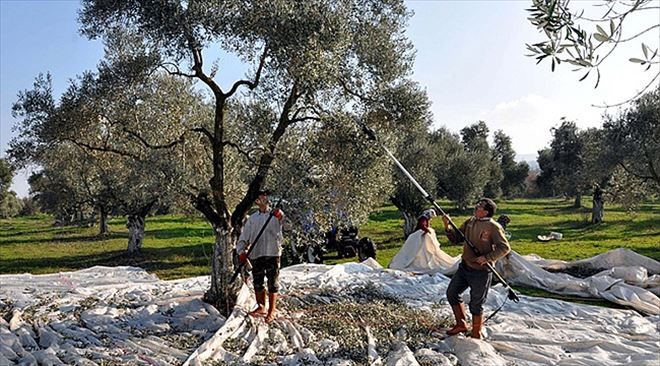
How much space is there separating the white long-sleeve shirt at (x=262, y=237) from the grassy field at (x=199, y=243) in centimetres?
612

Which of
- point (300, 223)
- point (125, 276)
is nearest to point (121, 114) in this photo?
point (300, 223)

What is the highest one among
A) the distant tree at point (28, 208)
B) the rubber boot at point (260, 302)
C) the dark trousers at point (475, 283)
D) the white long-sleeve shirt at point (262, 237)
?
the distant tree at point (28, 208)

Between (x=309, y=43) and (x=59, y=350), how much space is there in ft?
17.4

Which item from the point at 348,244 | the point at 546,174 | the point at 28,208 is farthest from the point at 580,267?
the point at 28,208

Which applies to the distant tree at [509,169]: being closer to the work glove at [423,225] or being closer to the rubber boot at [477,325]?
the work glove at [423,225]

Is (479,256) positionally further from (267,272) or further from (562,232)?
(562,232)

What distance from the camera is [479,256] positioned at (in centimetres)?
834

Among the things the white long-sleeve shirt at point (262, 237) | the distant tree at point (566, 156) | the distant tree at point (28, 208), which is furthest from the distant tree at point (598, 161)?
the distant tree at point (28, 208)

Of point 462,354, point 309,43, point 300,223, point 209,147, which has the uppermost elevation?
point 309,43

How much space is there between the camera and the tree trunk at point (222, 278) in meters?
9.52

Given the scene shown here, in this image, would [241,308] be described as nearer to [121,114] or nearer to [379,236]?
[121,114]

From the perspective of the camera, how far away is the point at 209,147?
1099 centimetres

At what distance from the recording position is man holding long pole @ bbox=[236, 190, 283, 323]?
29.9 ft

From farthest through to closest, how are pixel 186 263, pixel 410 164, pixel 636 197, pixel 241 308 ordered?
pixel 410 164, pixel 636 197, pixel 186 263, pixel 241 308
